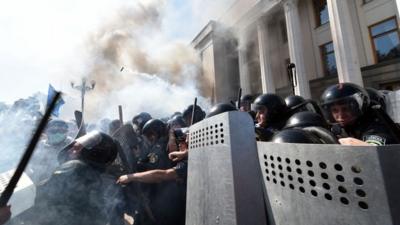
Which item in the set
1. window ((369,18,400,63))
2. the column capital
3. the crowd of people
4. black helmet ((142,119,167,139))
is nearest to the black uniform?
the crowd of people

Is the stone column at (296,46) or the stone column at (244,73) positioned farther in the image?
the stone column at (244,73)

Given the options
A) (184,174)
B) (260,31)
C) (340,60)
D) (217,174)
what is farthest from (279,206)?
(260,31)

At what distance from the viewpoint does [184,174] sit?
101 inches

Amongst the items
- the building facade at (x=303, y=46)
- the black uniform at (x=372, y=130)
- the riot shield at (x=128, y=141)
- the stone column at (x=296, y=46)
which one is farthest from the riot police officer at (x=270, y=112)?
the stone column at (x=296, y=46)

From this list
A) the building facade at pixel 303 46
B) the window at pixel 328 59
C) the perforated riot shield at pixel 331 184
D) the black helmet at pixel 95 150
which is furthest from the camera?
the window at pixel 328 59

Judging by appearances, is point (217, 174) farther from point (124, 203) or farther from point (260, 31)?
point (260, 31)

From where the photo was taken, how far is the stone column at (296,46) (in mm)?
13352

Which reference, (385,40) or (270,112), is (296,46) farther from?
(270,112)

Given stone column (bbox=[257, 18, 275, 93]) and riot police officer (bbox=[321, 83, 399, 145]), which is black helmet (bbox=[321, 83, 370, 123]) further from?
stone column (bbox=[257, 18, 275, 93])

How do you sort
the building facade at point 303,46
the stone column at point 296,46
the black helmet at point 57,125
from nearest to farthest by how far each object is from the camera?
the black helmet at point 57,125 < the building facade at point 303,46 < the stone column at point 296,46

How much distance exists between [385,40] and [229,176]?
14191 mm

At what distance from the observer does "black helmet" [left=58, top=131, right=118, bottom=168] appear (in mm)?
2267

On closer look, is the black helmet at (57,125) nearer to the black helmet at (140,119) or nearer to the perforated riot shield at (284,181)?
the black helmet at (140,119)

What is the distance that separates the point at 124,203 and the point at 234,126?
2153 millimetres
